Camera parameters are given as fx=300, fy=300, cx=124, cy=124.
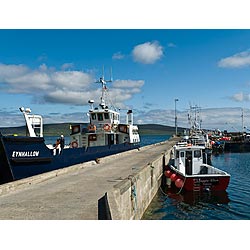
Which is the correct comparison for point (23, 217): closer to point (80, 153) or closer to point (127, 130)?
point (80, 153)

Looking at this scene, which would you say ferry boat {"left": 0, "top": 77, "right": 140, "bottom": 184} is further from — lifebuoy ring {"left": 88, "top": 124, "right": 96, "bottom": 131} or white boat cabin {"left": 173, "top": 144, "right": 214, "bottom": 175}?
white boat cabin {"left": 173, "top": 144, "right": 214, "bottom": 175}

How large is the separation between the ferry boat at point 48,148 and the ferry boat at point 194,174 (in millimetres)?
6657

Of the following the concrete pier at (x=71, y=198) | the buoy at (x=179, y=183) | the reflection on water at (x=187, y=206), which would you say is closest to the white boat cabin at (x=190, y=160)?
the buoy at (x=179, y=183)

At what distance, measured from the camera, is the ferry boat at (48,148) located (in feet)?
46.5

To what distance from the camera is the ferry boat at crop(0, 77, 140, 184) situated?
46.5 feet

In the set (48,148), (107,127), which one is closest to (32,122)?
(48,148)

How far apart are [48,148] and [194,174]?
10218mm

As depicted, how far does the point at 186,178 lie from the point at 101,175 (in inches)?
229

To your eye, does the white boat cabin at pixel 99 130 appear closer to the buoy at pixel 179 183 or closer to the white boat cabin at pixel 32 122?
the white boat cabin at pixel 32 122

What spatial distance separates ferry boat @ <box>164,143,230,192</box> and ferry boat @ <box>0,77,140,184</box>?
262 inches

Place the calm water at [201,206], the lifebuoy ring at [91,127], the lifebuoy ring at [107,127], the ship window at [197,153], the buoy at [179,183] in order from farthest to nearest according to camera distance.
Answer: the lifebuoy ring at [107,127] < the lifebuoy ring at [91,127] < the ship window at [197,153] < the buoy at [179,183] < the calm water at [201,206]

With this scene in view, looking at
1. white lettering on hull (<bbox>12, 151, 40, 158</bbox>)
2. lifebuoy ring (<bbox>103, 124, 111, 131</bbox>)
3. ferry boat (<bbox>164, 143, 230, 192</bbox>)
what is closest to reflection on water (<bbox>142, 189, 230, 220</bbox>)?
ferry boat (<bbox>164, 143, 230, 192</bbox>)

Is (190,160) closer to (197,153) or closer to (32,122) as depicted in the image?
(197,153)

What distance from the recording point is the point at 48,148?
1605 centimetres
